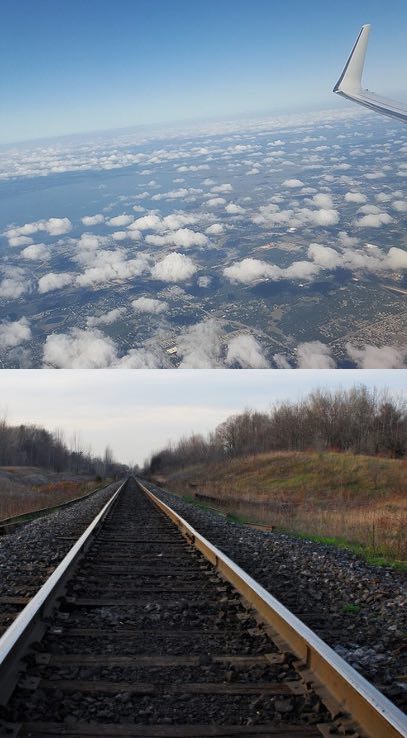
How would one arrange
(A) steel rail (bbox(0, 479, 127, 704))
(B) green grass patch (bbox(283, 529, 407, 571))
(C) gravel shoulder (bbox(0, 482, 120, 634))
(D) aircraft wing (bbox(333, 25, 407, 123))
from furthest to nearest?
1. (D) aircraft wing (bbox(333, 25, 407, 123))
2. (B) green grass patch (bbox(283, 529, 407, 571))
3. (C) gravel shoulder (bbox(0, 482, 120, 634))
4. (A) steel rail (bbox(0, 479, 127, 704))

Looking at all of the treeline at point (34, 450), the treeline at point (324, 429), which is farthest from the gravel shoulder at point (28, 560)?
the treeline at point (34, 450)

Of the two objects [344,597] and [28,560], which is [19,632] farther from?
[28,560]

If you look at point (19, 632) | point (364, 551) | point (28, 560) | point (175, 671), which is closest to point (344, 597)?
point (175, 671)

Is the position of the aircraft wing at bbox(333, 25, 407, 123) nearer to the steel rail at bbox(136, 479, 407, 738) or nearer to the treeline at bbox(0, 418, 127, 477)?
the steel rail at bbox(136, 479, 407, 738)

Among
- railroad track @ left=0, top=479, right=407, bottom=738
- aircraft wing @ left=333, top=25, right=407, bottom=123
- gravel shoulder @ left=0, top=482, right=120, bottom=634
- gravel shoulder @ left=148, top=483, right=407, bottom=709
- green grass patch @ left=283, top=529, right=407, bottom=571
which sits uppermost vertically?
aircraft wing @ left=333, top=25, right=407, bottom=123

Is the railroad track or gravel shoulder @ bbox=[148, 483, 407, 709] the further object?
gravel shoulder @ bbox=[148, 483, 407, 709]

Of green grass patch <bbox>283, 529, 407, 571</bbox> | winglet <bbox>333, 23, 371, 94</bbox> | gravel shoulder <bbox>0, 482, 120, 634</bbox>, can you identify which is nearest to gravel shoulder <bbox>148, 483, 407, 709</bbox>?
green grass patch <bbox>283, 529, 407, 571</bbox>
